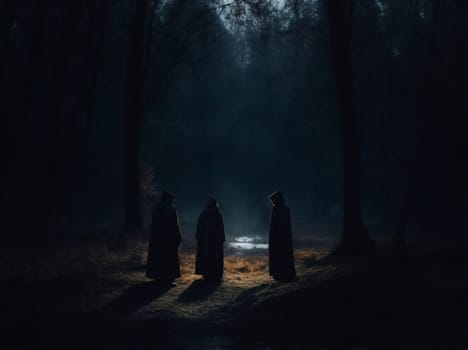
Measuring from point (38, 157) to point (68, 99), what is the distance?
3727 millimetres

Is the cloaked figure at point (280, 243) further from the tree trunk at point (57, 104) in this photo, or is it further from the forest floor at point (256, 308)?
the tree trunk at point (57, 104)

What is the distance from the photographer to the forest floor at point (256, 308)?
38.0 feet

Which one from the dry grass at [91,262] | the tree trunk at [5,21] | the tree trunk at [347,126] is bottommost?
the dry grass at [91,262]

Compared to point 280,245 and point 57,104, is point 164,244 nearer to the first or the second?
point 280,245

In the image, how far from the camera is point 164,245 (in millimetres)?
17047

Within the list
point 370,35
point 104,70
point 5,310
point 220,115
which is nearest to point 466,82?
point 370,35

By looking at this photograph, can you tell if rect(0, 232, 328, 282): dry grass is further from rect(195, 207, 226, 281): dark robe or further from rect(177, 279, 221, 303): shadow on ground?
rect(177, 279, 221, 303): shadow on ground

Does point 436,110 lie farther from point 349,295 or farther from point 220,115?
point 220,115

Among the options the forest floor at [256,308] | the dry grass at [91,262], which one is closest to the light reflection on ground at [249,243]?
the dry grass at [91,262]

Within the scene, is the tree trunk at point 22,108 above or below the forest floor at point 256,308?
above

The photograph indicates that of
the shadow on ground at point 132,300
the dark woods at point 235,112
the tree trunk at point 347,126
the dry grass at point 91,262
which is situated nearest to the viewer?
the shadow on ground at point 132,300

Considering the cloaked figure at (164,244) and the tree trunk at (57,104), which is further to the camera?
the tree trunk at (57,104)

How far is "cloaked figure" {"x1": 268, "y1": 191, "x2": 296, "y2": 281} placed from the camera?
55.7 ft

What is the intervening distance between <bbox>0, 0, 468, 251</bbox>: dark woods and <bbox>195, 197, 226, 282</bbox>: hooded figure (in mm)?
3701
